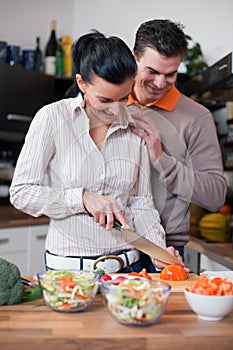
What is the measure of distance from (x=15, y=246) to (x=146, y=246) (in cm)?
190

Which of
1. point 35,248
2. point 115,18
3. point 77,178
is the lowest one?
point 35,248

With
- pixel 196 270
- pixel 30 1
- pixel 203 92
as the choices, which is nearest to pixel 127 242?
pixel 196 270

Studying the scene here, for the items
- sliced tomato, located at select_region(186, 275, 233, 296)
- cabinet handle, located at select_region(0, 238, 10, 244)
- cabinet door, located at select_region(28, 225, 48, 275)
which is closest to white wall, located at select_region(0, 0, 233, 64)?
cabinet door, located at select_region(28, 225, 48, 275)

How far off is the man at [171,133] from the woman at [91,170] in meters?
0.13

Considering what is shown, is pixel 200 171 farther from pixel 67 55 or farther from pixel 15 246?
pixel 67 55

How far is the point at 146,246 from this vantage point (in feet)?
5.55

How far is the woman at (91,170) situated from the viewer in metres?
1.71

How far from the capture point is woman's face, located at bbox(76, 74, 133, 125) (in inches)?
66.5

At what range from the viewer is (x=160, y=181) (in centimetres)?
203

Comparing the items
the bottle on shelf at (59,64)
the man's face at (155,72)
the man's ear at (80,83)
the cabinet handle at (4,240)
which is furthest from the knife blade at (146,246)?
the bottle on shelf at (59,64)

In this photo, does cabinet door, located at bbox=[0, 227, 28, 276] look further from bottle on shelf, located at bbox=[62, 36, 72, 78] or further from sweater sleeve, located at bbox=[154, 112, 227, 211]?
sweater sleeve, located at bbox=[154, 112, 227, 211]

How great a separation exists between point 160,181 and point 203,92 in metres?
1.42

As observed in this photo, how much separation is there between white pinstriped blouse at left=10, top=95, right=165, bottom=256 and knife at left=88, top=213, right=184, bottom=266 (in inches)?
2.3

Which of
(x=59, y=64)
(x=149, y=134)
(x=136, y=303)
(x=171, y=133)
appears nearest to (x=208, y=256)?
(x=171, y=133)
